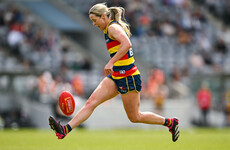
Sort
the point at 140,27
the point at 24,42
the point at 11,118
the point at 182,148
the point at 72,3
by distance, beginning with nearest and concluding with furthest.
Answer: the point at 182,148, the point at 11,118, the point at 24,42, the point at 140,27, the point at 72,3

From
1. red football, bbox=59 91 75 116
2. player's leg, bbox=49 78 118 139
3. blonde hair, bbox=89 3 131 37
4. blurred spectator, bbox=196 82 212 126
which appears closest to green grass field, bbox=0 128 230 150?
red football, bbox=59 91 75 116

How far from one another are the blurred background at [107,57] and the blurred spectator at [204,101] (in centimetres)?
4

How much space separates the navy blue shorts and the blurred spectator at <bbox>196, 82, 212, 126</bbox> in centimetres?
1284

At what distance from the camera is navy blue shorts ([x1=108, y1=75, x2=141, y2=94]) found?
8336 mm

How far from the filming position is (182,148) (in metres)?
10.7

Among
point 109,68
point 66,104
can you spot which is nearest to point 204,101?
point 66,104

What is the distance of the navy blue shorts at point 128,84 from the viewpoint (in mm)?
8336

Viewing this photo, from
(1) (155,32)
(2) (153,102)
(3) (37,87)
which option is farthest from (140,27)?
(3) (37,87)

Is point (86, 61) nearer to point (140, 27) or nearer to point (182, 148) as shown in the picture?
point (140, 27)

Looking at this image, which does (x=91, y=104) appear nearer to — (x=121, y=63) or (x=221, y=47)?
(x=121, y=63)

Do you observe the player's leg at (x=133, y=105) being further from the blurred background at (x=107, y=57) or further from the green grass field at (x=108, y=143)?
the blurred background at (x=107, y=57)

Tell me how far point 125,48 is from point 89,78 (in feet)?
49.0

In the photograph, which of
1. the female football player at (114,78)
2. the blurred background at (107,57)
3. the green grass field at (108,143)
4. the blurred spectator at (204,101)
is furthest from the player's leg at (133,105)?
the blurred spectator at (204,101)

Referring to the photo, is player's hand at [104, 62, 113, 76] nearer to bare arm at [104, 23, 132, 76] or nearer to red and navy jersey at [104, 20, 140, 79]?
bare arm at [104, 23, 132, 76]
